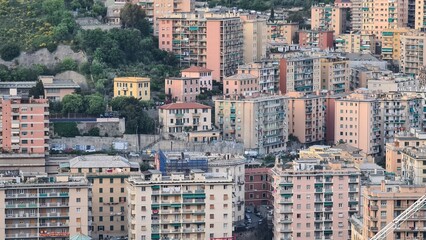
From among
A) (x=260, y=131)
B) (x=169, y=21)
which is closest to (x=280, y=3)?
(x=169, y=21)

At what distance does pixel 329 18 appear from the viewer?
99500 millimetres

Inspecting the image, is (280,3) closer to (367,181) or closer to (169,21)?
(169,21)

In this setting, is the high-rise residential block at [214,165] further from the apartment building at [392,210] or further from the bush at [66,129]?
the apartment building at [392,210]

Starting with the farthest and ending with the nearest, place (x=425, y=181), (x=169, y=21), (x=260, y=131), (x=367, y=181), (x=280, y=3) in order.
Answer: (x=280, y=3) → (x=169, y=21) → (x=260, y=131) → (x=367, y=181) → (x=425, y=181)

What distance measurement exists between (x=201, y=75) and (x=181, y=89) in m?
1.88

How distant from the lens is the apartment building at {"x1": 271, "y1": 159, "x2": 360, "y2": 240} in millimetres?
66188

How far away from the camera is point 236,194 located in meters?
70.6

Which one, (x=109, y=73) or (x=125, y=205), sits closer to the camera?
(x=125, y=205)

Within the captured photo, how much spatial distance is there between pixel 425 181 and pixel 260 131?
17449 millimetres

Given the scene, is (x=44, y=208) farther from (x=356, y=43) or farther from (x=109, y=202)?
(x=356, y=43)

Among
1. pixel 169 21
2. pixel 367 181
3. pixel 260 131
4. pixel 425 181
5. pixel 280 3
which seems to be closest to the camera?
pixel 425 181

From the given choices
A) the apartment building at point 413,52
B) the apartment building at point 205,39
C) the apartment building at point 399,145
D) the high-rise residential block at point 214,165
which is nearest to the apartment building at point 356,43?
the apartment building at point 413,52

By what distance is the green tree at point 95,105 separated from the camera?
256 feet

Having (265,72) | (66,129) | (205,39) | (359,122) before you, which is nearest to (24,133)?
(66,129)
